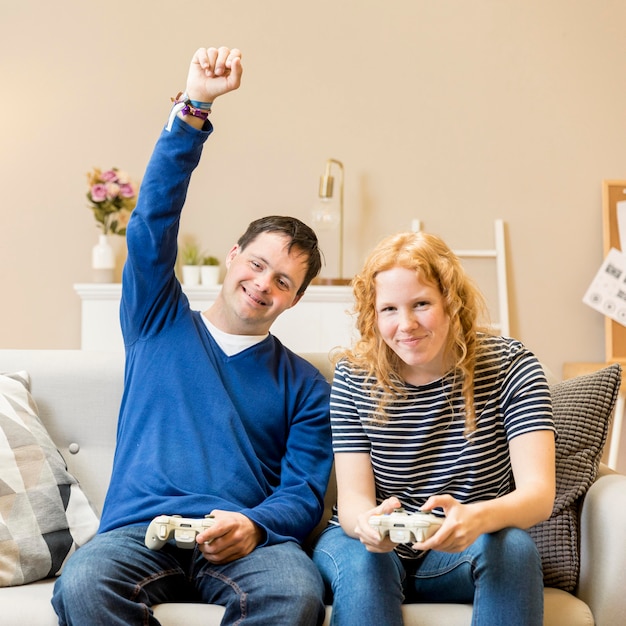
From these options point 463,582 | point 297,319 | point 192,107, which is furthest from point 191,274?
point 463,582

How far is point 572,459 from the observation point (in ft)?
5.24

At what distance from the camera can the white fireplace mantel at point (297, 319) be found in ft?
11.0

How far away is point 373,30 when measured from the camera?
3.67 metres

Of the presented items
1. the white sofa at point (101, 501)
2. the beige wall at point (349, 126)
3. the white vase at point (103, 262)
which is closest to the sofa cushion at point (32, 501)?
the white sofa at point (101, 501)

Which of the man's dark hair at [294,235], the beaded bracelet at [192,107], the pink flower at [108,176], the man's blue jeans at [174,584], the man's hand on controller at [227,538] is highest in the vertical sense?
the pink flower at [108,176]

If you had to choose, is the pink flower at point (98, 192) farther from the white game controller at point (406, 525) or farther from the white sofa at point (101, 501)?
the white game controller at point (406, 525)

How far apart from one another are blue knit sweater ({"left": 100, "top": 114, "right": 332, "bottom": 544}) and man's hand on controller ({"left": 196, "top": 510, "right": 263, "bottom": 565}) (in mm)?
39

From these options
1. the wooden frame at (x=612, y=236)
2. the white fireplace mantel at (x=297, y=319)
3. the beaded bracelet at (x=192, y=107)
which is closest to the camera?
the beaded bracelet at (x=192, y=107)

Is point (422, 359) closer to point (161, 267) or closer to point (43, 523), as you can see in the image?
point (161, 267)

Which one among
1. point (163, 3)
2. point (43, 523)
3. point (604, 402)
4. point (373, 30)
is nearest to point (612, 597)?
point (604, 402)

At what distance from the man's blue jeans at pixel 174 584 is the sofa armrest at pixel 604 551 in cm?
46

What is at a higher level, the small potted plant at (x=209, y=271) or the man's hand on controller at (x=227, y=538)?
the small potted plant at (x=209, y=271)

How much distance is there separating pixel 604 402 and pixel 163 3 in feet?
9.05

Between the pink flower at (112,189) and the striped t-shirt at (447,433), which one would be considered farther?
the pink flower at (112,189)
